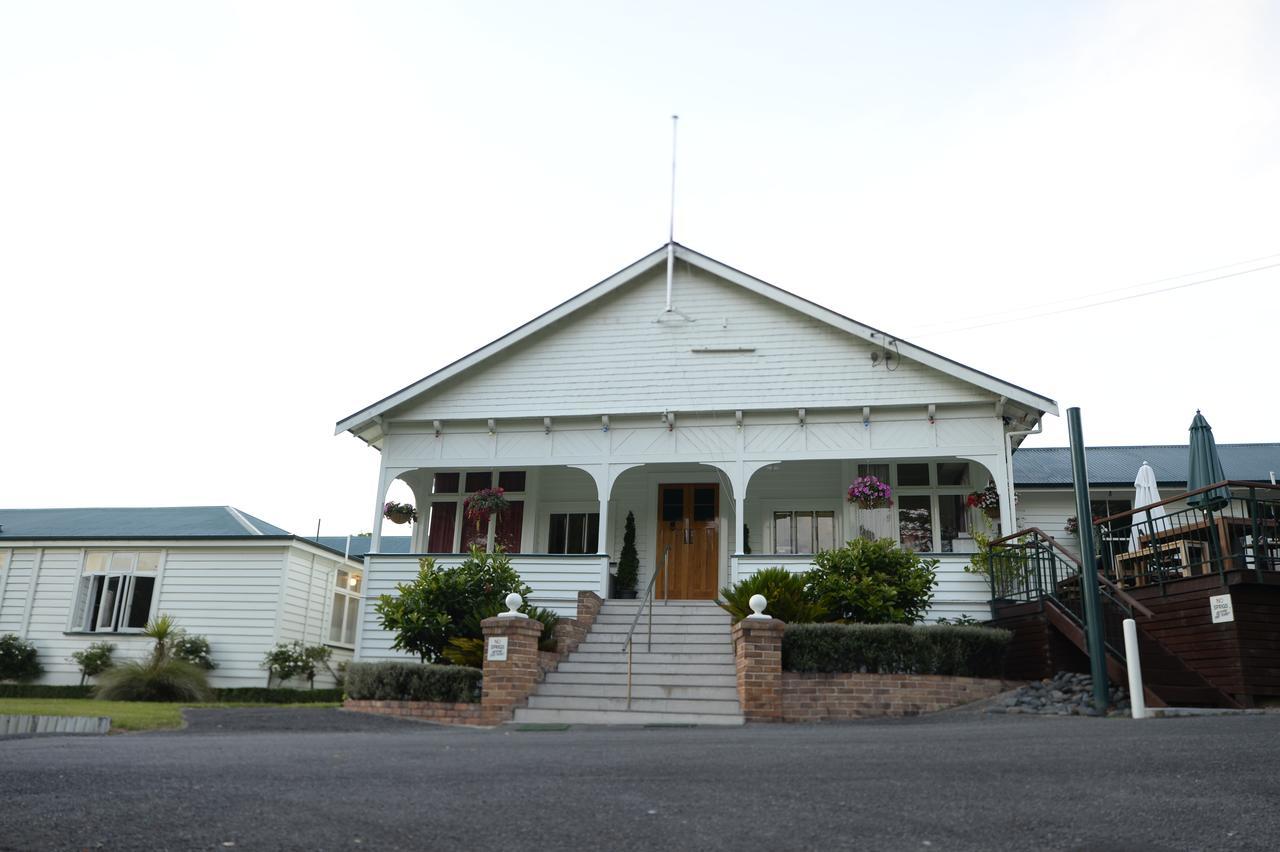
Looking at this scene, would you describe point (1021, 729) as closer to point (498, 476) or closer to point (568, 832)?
point (568, 832)

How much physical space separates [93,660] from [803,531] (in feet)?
49.6

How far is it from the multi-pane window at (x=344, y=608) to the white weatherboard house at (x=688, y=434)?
5.51 m

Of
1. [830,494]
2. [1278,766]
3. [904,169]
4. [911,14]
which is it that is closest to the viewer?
[1278,766]

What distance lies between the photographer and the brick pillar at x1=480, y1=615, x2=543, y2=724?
13352mm

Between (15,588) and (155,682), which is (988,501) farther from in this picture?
(15,588)

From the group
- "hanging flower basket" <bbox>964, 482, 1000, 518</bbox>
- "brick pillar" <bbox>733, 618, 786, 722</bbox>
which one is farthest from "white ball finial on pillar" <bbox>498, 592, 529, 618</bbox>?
"hanging flower basket" <bbox>964, 482, 1000, 518</bbox>

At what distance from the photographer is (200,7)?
1387 centimetres

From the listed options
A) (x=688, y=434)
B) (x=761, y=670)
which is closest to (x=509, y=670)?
(x=761, y=670)

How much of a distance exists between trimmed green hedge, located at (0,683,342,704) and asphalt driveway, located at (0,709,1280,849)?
1274 cm

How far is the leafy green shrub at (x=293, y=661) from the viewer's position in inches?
826

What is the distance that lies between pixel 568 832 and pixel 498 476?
52.1ft

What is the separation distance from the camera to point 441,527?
2003cm

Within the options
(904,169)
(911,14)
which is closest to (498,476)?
(904,169)

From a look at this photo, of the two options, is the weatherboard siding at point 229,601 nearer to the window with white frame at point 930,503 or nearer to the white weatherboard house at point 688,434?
the white weatherboard house at point 688,434
